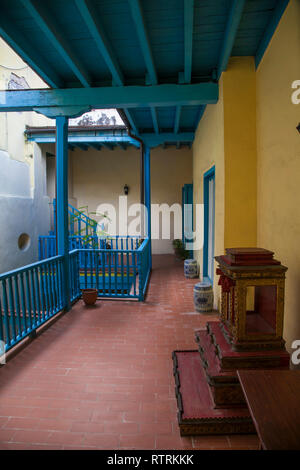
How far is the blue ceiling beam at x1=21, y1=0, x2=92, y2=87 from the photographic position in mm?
2943

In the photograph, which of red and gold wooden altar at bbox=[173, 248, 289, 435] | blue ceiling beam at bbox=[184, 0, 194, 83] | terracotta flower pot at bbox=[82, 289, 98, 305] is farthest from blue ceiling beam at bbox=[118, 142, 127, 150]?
red and gold wooden altar at bbox=[173, 248, 289, 435]

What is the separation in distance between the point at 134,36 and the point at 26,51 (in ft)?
4.51

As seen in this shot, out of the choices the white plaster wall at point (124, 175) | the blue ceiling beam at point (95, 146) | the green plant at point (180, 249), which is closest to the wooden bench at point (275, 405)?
the green plant at point (180, 249)

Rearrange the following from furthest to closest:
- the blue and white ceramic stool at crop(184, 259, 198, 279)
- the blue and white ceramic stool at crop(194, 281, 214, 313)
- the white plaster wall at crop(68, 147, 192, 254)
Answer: the white plaster wall at crop(68, 147, 192, 254)
the blue and white ceramic stool at crop(184, 259, 198, 279)
the blue and white ceramic stool at crop(194, 281, 214, 313)

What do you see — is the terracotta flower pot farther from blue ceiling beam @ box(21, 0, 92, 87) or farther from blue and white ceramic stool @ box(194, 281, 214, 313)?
blue ceiling beam @ box(21, 0, 92, 87)

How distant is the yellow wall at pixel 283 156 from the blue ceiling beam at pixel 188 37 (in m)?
0.89

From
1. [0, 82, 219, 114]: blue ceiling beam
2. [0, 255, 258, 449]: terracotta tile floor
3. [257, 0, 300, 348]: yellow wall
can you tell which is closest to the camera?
[0, 255, 258, 449]: terracotta tile floor

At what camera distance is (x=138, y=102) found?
14.7ft

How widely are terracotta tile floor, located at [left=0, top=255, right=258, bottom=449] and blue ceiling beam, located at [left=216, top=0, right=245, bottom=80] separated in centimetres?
358

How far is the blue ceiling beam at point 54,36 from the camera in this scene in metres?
2.94

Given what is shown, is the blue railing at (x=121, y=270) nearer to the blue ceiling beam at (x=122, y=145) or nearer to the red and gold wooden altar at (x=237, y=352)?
A: the red and gold wooden altar at (x=237, y=352)

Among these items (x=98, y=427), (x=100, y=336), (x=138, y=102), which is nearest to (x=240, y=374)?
(x=98, y=427)

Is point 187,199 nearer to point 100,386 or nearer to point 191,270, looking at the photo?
point 191,270
